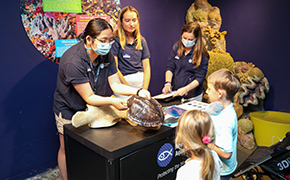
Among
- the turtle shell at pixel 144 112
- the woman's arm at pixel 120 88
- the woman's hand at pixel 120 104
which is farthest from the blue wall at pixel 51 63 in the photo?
the turtle shell at pixel 144 112

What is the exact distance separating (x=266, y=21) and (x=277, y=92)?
1065 mm

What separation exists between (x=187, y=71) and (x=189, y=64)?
9 cm

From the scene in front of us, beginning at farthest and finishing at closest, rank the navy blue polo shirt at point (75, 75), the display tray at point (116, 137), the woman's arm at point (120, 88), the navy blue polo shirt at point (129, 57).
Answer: the navy blue polo shirt at point (129, 57) < the woman's arm at point (120, 88) < the navy blue polo shirt at point (75, 75) < the display tray at point (116, 137)

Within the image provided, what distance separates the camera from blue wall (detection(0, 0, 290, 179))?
212 cm

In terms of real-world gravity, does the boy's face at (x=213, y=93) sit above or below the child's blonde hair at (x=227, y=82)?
below

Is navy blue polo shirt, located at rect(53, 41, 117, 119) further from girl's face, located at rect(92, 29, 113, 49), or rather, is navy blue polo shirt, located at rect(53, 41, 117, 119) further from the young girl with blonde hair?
the young girl with blonde hair

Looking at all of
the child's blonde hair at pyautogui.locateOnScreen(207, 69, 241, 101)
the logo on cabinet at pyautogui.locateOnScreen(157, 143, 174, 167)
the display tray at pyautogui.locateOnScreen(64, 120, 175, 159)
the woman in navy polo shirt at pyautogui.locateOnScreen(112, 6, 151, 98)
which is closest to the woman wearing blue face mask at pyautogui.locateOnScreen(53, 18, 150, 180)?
the display tray at pyautogui.locateOnScreen(64, 120, 175, 159)

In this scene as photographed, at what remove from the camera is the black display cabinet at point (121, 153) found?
122cm

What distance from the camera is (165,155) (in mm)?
1478

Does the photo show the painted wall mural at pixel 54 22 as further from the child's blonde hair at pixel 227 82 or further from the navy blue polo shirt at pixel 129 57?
the child's blonde hair at pixel 227 82

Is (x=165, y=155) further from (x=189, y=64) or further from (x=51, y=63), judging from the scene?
(x=51, y=63)

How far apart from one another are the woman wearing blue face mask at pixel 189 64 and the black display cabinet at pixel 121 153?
0.79 meters

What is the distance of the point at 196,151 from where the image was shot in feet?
3.28

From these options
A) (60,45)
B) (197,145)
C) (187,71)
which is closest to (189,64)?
(187,71)
